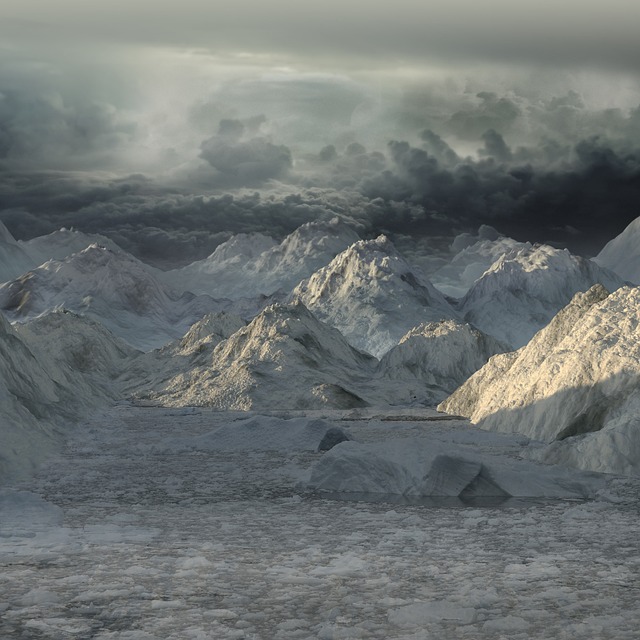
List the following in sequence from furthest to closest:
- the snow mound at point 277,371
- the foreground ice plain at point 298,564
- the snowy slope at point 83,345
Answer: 1. the snowy slope at point 83,345
2. the snow mound at point 277,371
3. the foreground ice plain at point 298,564

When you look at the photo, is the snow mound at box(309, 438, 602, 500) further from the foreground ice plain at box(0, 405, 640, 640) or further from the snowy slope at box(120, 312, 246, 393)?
the snowy slope at box(120, 312, 246, 393)

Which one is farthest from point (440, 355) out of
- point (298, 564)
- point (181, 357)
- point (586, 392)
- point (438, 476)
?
point (298, 564)

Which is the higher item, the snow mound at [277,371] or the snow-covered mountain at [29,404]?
the snow-covered mountain at [29,404]

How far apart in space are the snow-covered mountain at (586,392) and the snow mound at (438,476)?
9.89ft

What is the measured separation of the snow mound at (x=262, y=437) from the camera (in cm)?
3303

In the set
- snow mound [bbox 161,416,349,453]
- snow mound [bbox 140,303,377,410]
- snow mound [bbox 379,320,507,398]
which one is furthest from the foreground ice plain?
snow mound [bbox 379,320,507,398]

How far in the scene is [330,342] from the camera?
10444cm

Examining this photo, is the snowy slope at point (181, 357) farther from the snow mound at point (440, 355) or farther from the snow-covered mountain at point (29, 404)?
the snow-covered mountain at point (29, 404)

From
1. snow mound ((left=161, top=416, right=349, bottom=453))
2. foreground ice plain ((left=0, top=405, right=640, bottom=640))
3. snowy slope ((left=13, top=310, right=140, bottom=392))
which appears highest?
foreground ice plain ((left=0, top=405, right=640, bottom=640))

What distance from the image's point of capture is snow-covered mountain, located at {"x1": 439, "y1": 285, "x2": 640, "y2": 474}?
81.2 feet

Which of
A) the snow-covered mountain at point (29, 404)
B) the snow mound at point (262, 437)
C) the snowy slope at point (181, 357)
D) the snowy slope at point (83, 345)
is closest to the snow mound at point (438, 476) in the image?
the snow-covered mountain at point (29, 404)

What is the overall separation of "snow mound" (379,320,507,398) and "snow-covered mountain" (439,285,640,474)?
6589 centimetres

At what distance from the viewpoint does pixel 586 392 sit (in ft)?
Result: 104

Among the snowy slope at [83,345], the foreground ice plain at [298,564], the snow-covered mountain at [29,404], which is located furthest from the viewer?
the snowy slope at [83,345]
